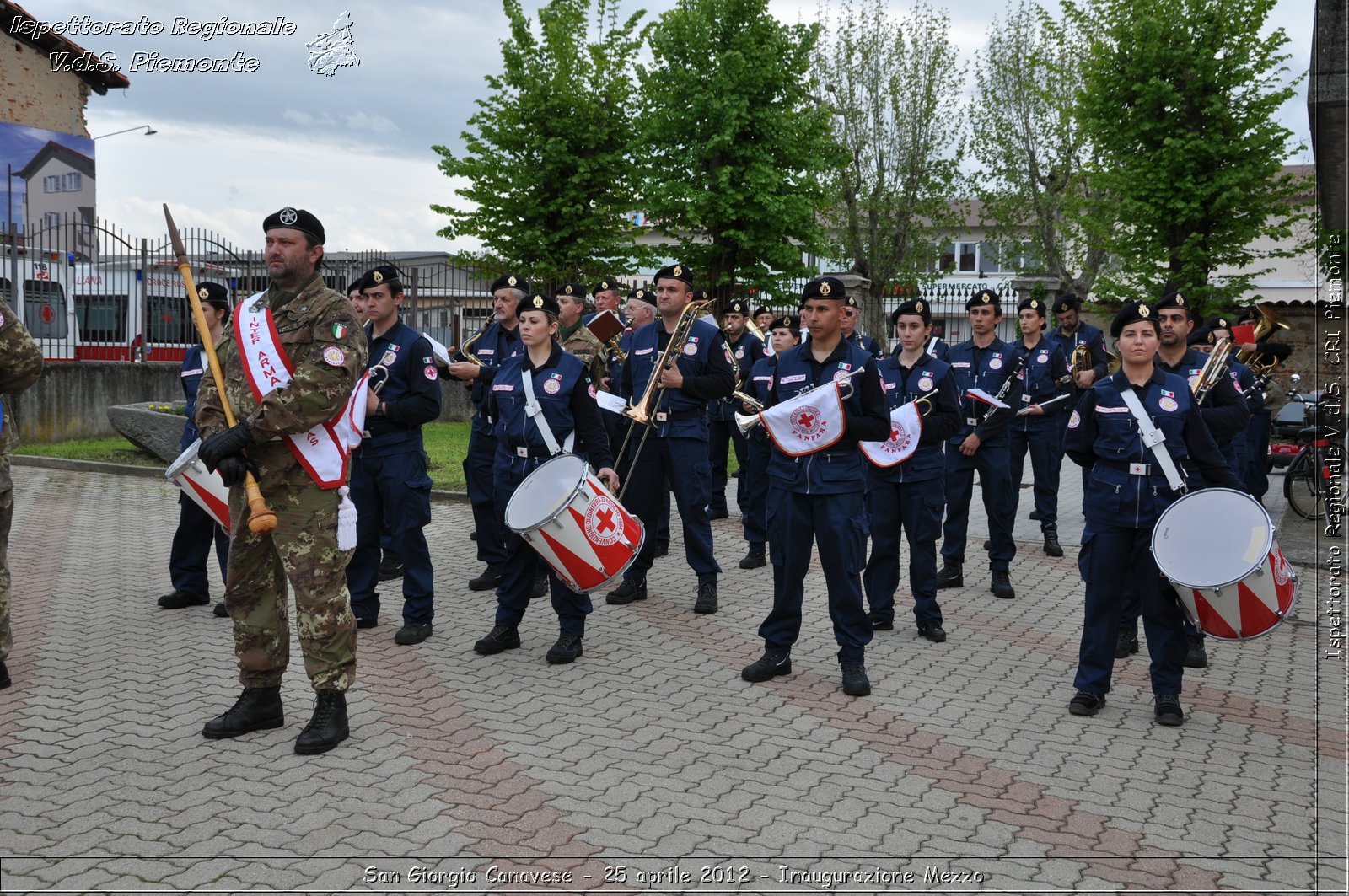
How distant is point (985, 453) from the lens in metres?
8.95

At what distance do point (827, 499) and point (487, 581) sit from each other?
134 inches

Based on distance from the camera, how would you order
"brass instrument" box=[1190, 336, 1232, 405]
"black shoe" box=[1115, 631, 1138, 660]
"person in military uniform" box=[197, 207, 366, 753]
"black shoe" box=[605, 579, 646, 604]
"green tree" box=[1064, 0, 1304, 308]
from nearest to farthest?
"person in military uniform" box=[197, 207, 366, 753] < "brass instrument" box=[1190, 336, 1232, 405] < "black shoe" box=[1115, 631, 1138, 660] < "black shoe" box=[605, 579, 646, 604] < "green tree" box=[1064, 0, 1304, 308]

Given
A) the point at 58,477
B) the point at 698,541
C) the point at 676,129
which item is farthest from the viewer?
the point at 676,129

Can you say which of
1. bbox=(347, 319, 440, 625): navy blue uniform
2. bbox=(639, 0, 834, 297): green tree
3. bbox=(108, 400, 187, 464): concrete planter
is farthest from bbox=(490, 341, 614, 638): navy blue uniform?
bbox=(639, 0, 834, 297): green tree

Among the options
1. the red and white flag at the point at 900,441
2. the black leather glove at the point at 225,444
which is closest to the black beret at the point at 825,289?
the red and white flag at the point at 900,441

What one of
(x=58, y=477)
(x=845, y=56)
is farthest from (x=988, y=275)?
(x=58, y=477)

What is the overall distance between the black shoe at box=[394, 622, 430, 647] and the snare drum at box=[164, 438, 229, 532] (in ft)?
3.93

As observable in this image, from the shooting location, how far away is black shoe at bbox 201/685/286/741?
521 cm

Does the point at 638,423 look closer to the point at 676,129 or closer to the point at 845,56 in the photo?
the point at 676,129

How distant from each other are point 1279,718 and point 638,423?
177 inches

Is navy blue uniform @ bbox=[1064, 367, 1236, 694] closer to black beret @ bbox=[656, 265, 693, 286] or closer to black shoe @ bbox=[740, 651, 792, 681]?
black shoe @ bbox=[740, 651, 792, 681]

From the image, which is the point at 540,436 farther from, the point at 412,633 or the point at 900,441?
the point at 900,441

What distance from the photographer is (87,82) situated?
33562mm

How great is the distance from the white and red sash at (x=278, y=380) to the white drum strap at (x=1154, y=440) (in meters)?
3.89
